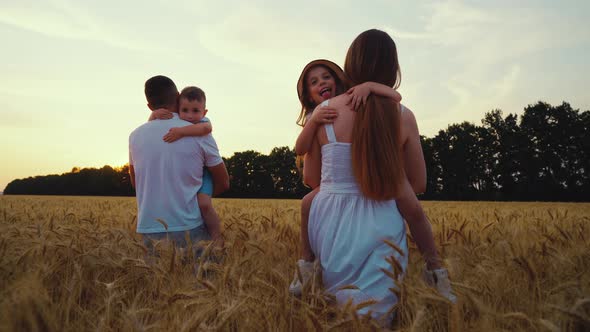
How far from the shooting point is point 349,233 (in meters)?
2.15

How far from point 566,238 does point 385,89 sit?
1.92m

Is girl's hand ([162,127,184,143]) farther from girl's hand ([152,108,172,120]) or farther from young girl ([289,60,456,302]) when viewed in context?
young girl ([289,60,456,302])

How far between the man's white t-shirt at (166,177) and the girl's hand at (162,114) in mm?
50

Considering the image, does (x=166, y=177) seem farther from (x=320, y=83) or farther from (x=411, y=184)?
(x=411, y=184)

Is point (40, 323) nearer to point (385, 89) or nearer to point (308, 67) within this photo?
point (385, 89)

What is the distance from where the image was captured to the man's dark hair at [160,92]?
3.26 metres

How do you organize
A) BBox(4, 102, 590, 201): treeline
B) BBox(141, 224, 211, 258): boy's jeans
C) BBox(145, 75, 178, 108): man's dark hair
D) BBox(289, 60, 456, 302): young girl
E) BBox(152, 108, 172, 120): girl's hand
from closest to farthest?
1. BBox(289, 60, 456, 302): young girl
2. BBox(141, 224, 211, 258): boy's jeans
3. BBox(152, 108, 172, 120): girl's hand
4. BBox(145, 75, 178, 108): man's dark hair
5. BBox(4, 102, 590, 201): treeline

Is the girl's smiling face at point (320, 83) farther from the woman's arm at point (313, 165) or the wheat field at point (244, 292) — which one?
the wheat field at point (244, 292)

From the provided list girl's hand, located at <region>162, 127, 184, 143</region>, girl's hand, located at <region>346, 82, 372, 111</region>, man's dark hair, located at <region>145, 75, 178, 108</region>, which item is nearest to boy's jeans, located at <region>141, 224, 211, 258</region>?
girl's hand, located at <region>162, 127, 184, 143</region>

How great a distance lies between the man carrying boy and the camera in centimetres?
298

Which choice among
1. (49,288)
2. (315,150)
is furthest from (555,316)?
(49,288)

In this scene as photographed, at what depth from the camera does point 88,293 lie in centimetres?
198

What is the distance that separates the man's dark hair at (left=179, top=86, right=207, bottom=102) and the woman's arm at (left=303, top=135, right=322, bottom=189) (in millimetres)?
1173

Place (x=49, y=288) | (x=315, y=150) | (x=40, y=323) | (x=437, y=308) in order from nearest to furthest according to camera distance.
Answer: (x=40, y=323), (x=437, y=308), (x=49, y=288), (x=315, y=150)
